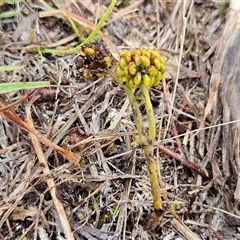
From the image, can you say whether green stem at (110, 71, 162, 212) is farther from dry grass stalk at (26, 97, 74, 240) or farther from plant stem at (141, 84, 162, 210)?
dry grass stalk at (26, 97, 74, 240)

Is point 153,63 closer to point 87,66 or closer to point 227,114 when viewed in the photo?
point 87,66

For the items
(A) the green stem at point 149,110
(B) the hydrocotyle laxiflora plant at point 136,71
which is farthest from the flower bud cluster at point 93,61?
(A) the green stem at point 149,110

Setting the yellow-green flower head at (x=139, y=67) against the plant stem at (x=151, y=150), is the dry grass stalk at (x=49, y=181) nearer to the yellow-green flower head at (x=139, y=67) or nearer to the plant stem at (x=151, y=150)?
the plant stem at (x=151, y=150)

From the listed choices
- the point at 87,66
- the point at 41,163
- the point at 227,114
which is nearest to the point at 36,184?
the point at 41,163

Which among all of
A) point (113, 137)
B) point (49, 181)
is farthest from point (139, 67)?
point (49, 181)

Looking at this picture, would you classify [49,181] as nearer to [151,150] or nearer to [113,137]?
[113,137]
